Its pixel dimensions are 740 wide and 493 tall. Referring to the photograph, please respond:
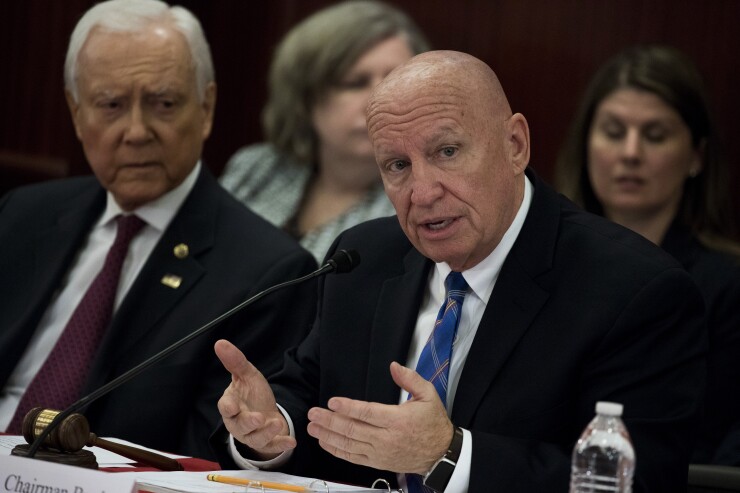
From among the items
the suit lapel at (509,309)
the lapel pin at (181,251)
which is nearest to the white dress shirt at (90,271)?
the lapel pin at (181,251)

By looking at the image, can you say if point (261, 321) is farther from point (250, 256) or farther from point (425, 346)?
point (425, 346)

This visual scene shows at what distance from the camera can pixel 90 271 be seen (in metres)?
3.55

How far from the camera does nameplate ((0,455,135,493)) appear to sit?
194cm

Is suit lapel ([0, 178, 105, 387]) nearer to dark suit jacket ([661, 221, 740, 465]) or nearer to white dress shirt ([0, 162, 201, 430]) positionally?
white dress shirt ([0, 162, 201, 430])

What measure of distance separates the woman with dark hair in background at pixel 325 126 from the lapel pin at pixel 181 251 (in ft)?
3.84

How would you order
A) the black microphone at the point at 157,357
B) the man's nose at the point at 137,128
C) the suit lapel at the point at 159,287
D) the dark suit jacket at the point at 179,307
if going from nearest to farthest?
the black microphone at the point at 157,357
the dark suit jacket at the point at 179,307
the suit lapel at the point at 159,287
the man's nose at the point at 137,128

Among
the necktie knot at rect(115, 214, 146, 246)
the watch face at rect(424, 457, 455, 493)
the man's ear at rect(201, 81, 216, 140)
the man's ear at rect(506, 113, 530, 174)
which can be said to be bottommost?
the watch face at rect(424, 457, 455, 493)

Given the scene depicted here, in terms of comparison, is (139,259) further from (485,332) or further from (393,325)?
(485,332)

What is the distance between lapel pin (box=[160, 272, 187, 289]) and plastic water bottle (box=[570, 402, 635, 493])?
160cm

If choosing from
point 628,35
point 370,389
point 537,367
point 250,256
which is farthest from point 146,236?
point 628,35

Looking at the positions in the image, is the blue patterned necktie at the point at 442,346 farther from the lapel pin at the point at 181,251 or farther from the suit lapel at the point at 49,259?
the suit lapel at the point at 49,259

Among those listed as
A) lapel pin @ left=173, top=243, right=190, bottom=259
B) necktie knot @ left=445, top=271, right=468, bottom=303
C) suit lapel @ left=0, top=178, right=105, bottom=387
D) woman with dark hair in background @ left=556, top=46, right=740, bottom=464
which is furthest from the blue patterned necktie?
woman with dark hair in background @ left=556, top=46, right=740, bottom=464

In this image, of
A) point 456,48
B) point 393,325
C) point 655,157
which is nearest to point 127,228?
point 393,325

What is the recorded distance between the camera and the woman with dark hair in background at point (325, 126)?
15.5ft
